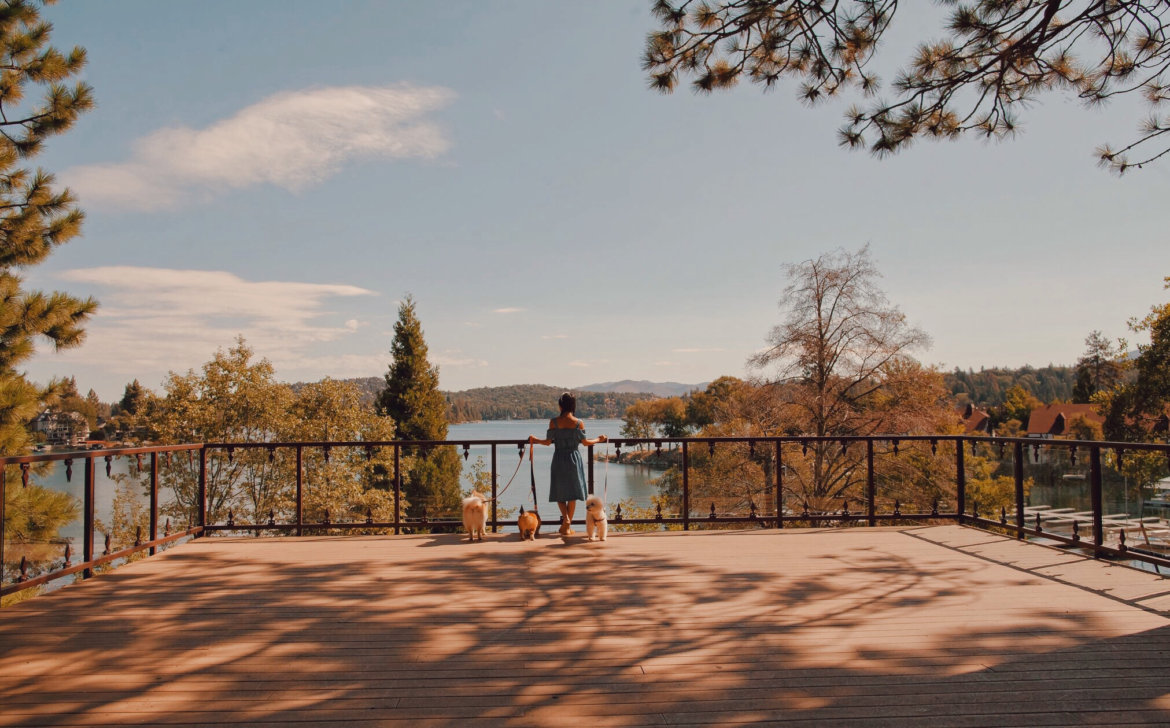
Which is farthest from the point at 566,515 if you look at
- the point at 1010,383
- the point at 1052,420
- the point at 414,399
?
the point at 1010,383

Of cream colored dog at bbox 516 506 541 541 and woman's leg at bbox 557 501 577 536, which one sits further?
woman's leg at bbox 557 501 577 536

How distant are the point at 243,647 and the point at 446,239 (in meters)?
26.1

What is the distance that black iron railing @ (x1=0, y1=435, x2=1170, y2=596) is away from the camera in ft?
14.6

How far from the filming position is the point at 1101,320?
4191 cm

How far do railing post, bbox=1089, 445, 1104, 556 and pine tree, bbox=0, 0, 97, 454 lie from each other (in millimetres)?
11124

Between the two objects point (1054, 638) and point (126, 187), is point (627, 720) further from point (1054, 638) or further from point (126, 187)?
point (126, 187)

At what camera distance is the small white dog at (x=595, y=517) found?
516 centimetres

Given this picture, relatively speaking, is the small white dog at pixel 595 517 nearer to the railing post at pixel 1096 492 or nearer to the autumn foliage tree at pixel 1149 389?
the railing post at pixel 1096 492

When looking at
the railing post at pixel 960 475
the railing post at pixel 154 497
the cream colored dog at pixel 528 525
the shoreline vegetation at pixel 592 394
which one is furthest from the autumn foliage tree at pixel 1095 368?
the railing post at pixel 154 497

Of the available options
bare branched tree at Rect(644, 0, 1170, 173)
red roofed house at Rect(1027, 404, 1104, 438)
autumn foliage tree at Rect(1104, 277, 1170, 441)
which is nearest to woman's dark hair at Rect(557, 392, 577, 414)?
bare branched tree at Rect(644, 0, 1170, 173)

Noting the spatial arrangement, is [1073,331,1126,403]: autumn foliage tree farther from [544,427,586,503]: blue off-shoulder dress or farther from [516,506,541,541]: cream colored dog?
[516,506,541,541]: cream colored dog

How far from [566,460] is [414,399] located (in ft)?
81.0

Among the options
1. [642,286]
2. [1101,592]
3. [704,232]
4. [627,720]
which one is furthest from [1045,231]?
[627,720]

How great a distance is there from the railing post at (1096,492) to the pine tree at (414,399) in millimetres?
26249
